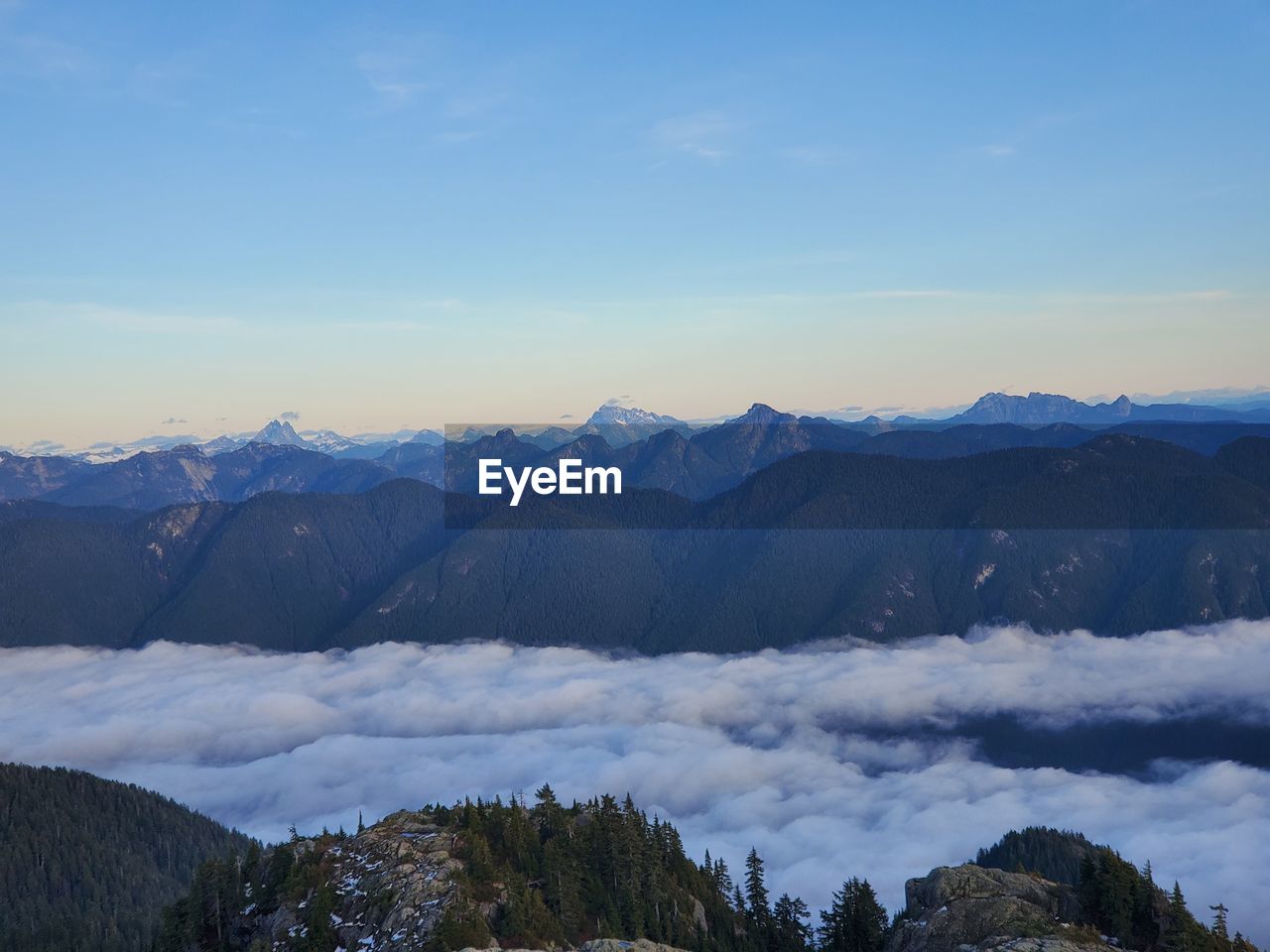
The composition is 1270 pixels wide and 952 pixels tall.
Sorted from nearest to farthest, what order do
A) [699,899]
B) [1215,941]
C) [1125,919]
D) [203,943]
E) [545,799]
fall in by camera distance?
1. [1215,941]
2. [1125,919]
3. [203,943]
4. [699,899]
5. [545,799]

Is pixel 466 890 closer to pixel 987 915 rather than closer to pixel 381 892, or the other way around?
pixel 381 892

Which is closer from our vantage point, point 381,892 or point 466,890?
point 466,890

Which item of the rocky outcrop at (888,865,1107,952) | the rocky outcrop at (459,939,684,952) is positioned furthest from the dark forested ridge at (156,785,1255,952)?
the rocky outcrop at (459,939,684,952)

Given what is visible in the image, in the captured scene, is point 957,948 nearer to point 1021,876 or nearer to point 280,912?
point 1021,876

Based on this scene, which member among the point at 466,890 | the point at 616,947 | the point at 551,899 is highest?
the point at 616,947

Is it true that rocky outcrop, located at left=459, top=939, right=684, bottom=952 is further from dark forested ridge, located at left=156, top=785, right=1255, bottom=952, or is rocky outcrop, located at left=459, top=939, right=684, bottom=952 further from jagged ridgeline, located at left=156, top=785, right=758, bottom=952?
jagged ridgeline, located at left=156, top=785, right=758, bottom=952

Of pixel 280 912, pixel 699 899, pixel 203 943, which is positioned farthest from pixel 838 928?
pixel 203 943

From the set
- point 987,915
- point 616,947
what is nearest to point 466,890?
point 616,947
